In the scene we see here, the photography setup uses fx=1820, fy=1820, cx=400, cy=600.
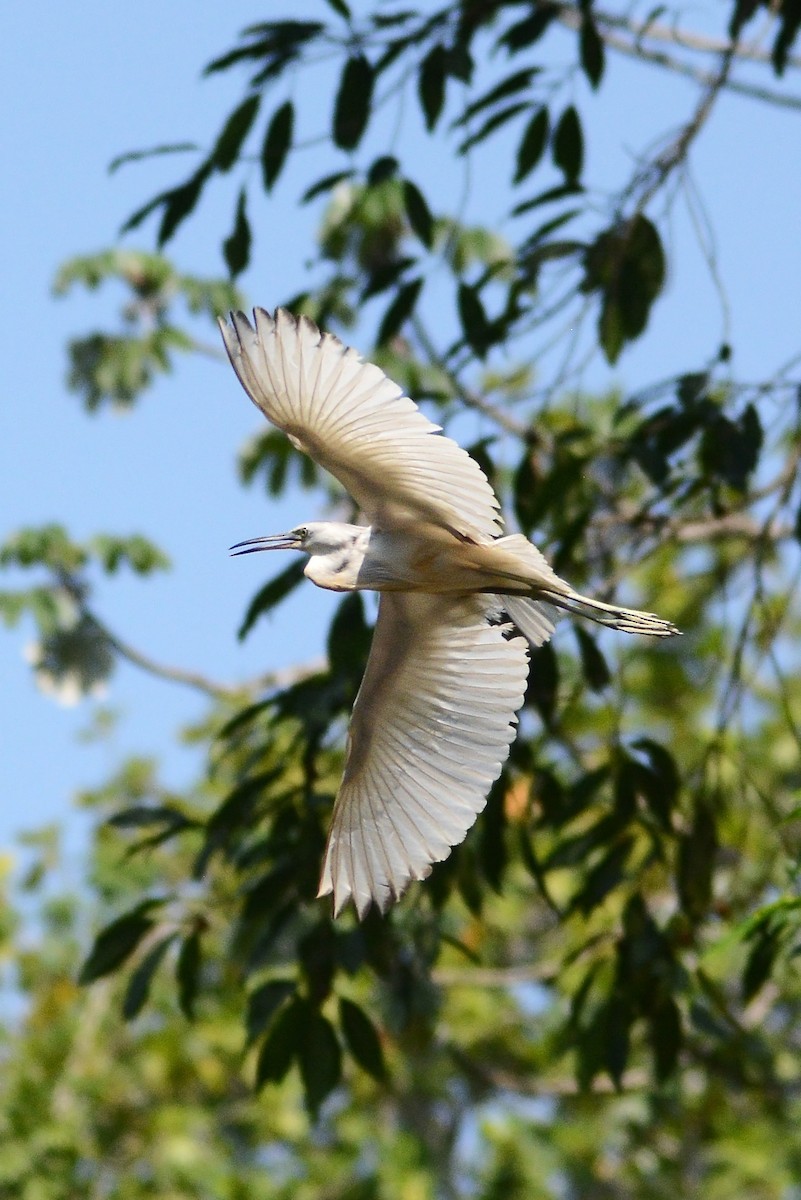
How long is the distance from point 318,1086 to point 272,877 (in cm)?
44

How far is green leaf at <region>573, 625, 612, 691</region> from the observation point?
140 inches

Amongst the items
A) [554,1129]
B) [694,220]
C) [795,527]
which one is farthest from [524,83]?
[554,1129]

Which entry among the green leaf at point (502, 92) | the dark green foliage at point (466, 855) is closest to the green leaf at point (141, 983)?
the dark green foliage at point (466, 855)

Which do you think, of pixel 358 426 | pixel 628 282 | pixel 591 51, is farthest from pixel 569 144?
pixel 358 426

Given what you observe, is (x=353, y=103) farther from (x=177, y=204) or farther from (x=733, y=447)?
(x=733, y=447)

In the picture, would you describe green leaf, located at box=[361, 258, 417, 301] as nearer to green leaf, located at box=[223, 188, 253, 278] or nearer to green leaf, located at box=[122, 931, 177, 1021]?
green leaf, located at box=[223, 188, 253, 278]

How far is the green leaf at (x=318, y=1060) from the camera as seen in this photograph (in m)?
3.28

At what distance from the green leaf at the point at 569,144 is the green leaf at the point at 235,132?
682 millimetres

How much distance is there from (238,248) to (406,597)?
1.04 metres

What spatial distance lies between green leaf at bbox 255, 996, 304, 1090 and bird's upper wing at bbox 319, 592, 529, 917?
1.75ft

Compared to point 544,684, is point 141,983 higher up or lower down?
lower down

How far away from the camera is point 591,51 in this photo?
396 cm

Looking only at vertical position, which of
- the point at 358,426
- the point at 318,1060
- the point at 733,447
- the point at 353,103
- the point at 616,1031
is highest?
the point at 353,103

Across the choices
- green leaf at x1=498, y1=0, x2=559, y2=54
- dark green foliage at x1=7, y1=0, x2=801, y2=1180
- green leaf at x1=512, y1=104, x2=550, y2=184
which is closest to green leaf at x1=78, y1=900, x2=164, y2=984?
dark green foliage at x1=7, y1=0, x2=801, y2=1180
